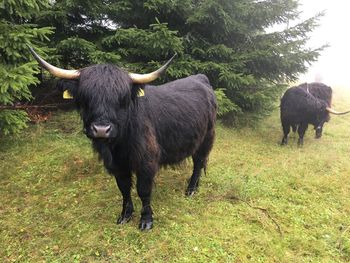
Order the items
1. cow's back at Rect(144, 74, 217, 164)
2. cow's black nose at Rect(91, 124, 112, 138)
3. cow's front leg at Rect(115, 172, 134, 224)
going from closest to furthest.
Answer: cow's black nose at Rect(91, 124, 112, 138) → cow's front leg at Rect(115, 172, 134, 224) → cow's back at Rect(144, 74, 217, 164)

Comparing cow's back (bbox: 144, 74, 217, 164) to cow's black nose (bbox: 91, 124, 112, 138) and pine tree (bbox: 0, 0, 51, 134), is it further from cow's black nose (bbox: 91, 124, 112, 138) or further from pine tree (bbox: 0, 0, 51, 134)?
pine tree (bbox: 0, 0, 51, 134)

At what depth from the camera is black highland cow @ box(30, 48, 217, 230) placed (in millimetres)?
3250

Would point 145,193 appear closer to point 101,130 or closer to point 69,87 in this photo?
point 101,130

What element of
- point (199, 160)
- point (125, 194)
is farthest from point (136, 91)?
point (199, 160)

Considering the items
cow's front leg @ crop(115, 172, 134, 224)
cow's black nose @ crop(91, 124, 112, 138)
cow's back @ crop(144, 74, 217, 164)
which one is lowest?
cow's front leg @ crop(115, 172, 134, 224)

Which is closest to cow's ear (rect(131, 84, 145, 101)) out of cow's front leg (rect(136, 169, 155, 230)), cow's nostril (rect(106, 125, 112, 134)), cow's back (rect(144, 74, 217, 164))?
cow's back (rect(144, 74, 217, 164))

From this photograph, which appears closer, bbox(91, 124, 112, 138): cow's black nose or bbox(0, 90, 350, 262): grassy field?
bbox(91, 124, 112, 138): cow's black nose

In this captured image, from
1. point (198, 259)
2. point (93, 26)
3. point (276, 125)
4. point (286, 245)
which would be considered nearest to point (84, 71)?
point (198, 259)

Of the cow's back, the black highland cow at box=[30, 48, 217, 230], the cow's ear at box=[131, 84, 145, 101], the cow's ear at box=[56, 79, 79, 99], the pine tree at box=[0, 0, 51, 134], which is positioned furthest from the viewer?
the pine tree at box=[0, 0, 51, 134]

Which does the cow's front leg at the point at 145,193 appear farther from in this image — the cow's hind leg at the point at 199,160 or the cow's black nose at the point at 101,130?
the cow's hind leg at the point at 199,160

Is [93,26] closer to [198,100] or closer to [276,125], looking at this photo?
[198,100]

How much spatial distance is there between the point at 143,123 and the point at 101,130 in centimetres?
80

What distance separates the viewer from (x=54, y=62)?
7043 millimetres

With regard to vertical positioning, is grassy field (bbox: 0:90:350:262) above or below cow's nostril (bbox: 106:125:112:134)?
below
